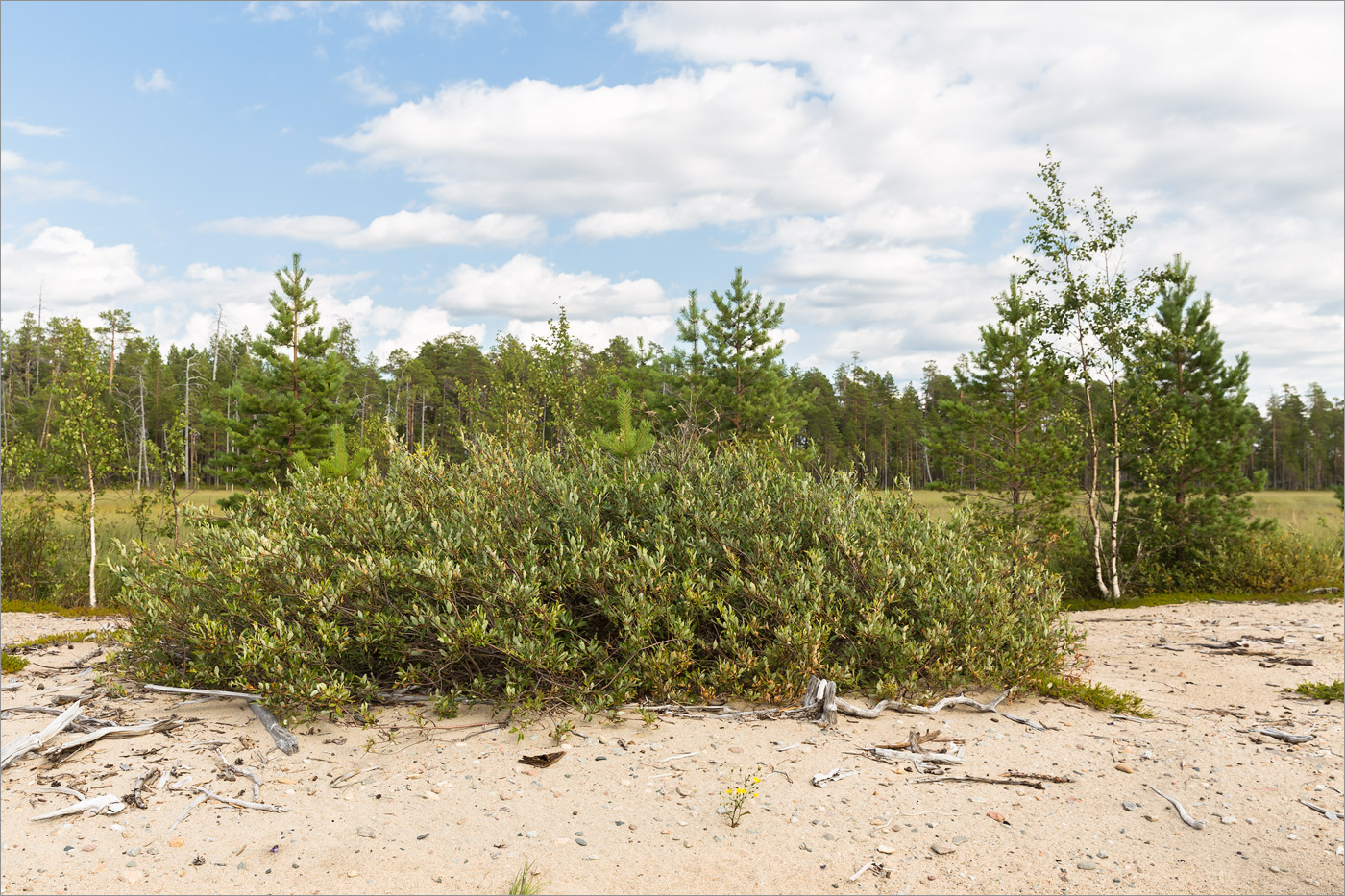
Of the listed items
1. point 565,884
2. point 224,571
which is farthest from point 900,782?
point 224,571

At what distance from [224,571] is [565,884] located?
3.84 m

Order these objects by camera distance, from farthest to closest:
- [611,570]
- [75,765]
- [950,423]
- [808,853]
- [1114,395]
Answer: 1. [950,423]
2. [1114,395]
3. [611,570]
4. [75,765]
5. [808,853]

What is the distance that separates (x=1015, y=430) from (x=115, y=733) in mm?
16168

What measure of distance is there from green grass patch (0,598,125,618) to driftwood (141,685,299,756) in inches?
328

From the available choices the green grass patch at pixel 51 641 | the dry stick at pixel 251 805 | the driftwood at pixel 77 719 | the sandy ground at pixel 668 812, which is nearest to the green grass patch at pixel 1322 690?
the sandy ground at pixel 668 812

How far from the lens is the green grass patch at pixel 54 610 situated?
12.8 m

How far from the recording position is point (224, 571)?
6012 mm

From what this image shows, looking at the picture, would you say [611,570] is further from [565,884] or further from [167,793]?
[167,793]

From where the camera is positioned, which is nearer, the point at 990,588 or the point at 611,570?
the point at 611,570

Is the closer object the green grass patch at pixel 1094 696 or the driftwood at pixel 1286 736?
A: the driftwood at pixel 1286 736

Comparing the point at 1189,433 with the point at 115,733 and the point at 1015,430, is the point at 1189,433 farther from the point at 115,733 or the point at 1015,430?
the point at 115,733

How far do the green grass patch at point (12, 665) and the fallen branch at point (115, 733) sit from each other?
9.96 ft

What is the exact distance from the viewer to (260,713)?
220 inches

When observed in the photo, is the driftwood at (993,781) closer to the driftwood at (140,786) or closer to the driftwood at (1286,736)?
the driftwood at (1286,736)
